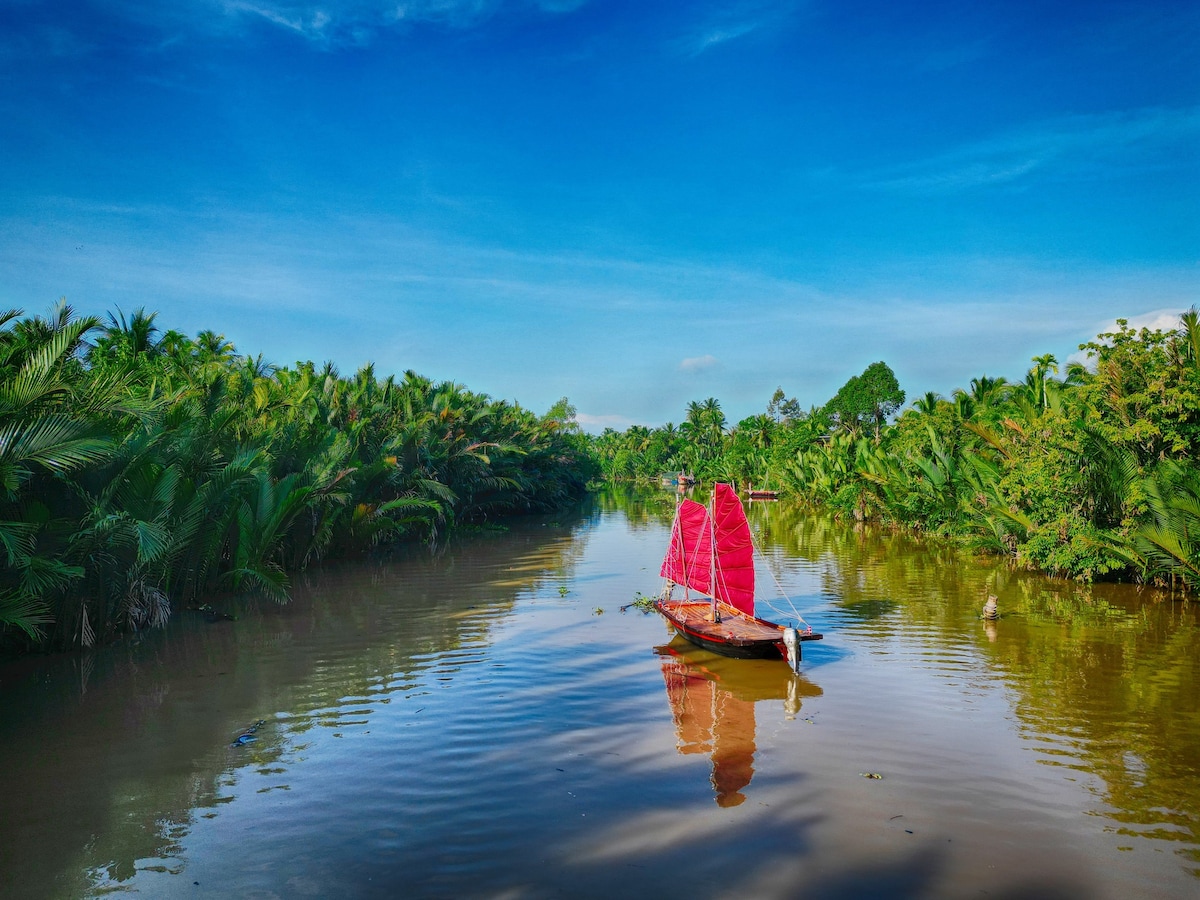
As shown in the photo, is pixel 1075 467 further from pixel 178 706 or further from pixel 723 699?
pixel 178 706

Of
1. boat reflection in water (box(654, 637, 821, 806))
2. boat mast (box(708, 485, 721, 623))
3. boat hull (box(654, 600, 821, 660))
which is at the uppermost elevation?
boat mast (box(708, 485, 721, 623))

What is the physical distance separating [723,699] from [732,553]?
3.66 meters

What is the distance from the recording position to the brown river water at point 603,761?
595cm

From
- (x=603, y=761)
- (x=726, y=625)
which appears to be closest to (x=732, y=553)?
(x=726, y=625)

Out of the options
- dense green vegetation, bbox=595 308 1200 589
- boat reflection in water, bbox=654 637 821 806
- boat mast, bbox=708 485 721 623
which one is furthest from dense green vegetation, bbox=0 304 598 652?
dense green vegetation, bbox=595 308 1200 589

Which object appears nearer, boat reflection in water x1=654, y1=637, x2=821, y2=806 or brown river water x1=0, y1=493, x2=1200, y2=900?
brown river water x1=0, y1=493, x2=1200, y2=900

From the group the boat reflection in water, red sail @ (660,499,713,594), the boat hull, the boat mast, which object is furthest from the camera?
red sail @ (660,499,713,594)

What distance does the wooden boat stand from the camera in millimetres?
12062

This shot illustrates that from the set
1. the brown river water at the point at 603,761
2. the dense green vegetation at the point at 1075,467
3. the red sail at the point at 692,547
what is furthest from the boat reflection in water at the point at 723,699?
the dense green vegetation at the point at 1075,467

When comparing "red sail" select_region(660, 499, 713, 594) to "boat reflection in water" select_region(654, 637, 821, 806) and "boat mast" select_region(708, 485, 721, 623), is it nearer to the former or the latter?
"boat mast" select_region(708, 485, 721, 623)

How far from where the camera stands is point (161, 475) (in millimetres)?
11938

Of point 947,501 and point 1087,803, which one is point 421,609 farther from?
point 947,501

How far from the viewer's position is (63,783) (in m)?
7.55

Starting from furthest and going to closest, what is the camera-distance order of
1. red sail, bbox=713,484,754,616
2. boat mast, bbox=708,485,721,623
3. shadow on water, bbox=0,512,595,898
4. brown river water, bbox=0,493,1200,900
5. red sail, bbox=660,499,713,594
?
red sail, bbox=660,499,713,594
red sail, bbox=713,484,754,616
boat mast, bbox=708,485,721,623
shadow on water, bbox=0,512,595,898
brown river water, bbox=0,493,1200,900
